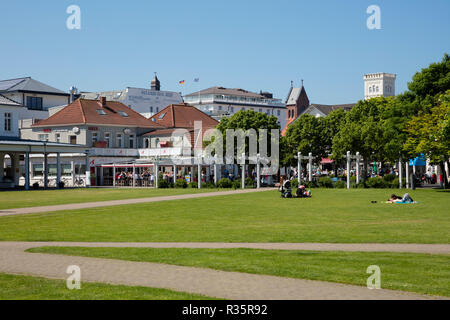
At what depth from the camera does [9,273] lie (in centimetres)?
1110

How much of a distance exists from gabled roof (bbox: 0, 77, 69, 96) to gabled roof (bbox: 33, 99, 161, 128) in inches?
496

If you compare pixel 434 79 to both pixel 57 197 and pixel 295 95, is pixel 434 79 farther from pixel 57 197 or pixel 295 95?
pixel 295 95

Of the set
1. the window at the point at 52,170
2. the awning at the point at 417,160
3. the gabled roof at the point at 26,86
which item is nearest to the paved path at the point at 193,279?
the awning at the point at 417,160

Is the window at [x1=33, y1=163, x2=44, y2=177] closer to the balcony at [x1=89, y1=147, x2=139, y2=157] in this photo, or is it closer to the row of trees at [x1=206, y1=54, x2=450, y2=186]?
the balcony at [x1=89, y1=147, x2=139, y2=157]

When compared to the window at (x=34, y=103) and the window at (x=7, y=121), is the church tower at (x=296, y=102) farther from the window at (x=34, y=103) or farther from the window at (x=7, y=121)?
the window at (x=7, y=121)

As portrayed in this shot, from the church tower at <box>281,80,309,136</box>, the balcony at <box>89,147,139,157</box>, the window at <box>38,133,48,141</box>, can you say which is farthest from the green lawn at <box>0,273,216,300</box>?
the church tower at <box>281,80,309,136</box>

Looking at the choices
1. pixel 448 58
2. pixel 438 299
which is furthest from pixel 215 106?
pixel 438 299

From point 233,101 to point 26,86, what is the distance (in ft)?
228

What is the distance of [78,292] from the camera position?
9.22 metres

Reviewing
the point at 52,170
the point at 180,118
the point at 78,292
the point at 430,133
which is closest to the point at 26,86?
the point at 52,170

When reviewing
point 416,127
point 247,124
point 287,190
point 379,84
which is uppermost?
point 379,84

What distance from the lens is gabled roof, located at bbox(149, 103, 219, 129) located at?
3337 inches

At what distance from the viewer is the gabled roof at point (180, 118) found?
278 ft

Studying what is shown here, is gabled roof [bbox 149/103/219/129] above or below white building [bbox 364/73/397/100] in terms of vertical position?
below
